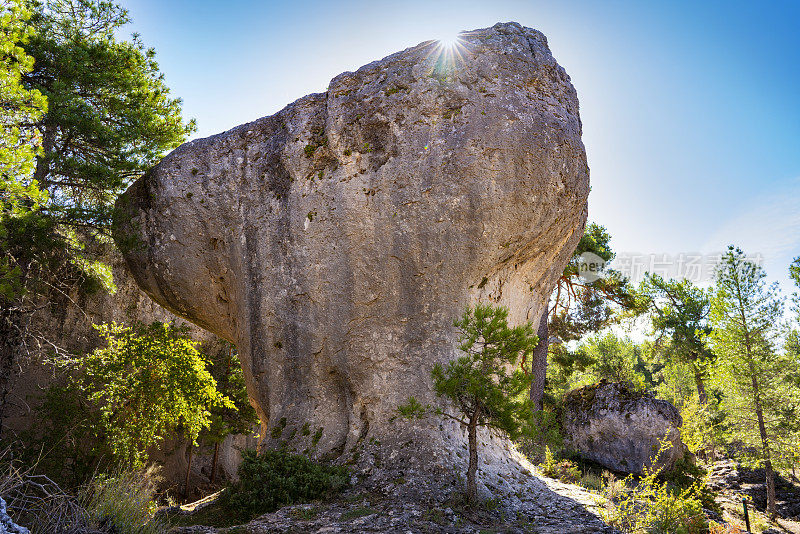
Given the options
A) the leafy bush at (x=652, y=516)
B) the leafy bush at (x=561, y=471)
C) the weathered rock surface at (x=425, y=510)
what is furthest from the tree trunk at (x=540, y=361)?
the leafy bush at (x=652, y=516)

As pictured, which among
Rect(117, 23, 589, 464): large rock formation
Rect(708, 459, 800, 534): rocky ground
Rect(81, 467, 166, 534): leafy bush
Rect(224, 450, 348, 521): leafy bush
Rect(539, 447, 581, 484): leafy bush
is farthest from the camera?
Rect(708, 459, 800, 534): rocky ground

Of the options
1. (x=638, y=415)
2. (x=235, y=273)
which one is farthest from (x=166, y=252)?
(x=638, y=415)

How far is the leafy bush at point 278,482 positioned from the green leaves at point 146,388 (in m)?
4.35

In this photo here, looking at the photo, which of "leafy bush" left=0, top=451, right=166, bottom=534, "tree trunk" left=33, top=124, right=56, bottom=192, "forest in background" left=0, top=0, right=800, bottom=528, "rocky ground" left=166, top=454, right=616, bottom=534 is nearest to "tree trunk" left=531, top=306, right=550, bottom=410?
"forest in background" left=0, top=0, right=800, bottom=528

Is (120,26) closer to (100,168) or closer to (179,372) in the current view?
(100,168)

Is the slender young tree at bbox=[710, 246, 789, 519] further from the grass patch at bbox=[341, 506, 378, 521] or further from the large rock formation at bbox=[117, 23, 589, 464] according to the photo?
the grass patch at bbox=[341, 506, 378, 521]

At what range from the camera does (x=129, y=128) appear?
1502 cm

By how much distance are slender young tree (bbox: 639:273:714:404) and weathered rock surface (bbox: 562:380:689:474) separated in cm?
948

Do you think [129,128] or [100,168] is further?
[129,128]

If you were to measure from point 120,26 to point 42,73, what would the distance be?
2741mm

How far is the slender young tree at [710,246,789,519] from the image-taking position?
16703 mm

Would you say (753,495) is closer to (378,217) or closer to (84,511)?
(378,217)

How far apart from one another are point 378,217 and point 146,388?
7.53 meters

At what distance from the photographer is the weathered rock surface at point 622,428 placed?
60.5 feet
